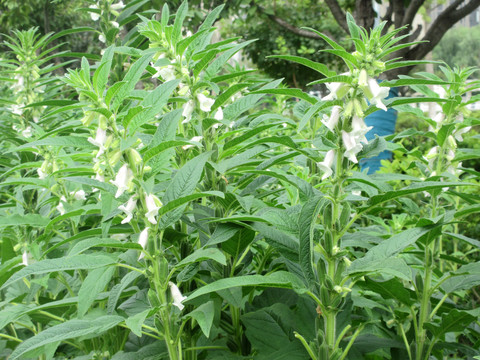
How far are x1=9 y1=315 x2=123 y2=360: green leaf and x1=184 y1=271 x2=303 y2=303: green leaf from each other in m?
0.27

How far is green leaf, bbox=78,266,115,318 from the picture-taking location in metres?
1.33

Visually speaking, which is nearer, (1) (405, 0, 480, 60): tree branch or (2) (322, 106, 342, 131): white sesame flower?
(2) (322, 106, 342, 131): white sesame flower

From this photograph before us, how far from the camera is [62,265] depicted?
128 centimetres

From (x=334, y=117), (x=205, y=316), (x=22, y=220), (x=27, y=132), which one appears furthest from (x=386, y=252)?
(x=27, y=132)

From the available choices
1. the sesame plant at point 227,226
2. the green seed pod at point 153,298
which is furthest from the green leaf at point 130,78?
the green seed pod at point 153,298

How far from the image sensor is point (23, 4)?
9688mm

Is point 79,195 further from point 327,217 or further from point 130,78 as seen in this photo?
point 327,217

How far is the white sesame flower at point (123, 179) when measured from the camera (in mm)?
1290

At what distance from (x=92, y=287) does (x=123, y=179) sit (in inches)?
13.6

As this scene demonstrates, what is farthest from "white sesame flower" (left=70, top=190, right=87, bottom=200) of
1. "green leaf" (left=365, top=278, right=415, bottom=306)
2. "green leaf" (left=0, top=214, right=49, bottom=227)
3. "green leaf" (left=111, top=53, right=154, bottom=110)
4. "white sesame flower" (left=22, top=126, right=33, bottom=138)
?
"green leaf" (left=365, top=278, right=415, bottom=306)

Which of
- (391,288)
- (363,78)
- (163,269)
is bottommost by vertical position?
(391,288)

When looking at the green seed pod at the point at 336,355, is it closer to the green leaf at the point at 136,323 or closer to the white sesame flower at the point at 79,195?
the green leaf at the point at 136,323

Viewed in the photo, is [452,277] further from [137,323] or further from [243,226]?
[137,323]

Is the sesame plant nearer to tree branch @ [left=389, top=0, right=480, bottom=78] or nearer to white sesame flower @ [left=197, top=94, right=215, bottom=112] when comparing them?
white sesame flower @ [left=197, top=94, right=215, bottom=112]
